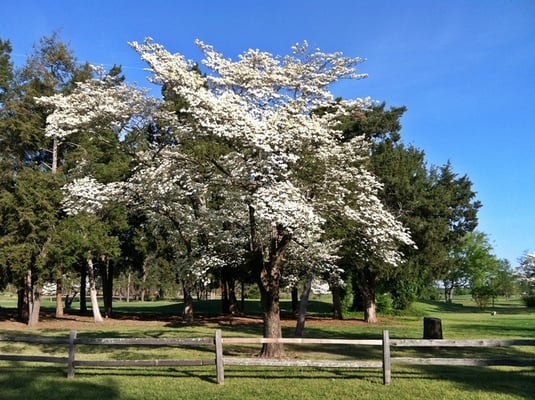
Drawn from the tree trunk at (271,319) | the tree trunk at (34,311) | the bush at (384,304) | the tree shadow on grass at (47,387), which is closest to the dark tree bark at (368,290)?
the bush at (384,304)

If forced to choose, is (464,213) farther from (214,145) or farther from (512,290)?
(214,145)

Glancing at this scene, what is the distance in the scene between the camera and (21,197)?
2686 centimetres

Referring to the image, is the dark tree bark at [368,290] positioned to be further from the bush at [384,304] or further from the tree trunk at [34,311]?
the tree trunk at [34,311]

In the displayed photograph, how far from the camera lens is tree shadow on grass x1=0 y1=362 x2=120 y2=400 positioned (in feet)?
30.4

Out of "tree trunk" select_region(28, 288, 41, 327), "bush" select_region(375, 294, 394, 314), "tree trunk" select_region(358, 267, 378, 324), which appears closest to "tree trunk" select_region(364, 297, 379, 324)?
"tree trunk" select_region(358, 267, 378, 324)

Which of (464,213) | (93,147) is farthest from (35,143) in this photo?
(464,213)

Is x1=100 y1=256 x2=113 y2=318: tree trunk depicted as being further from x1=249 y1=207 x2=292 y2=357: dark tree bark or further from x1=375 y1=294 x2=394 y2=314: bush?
x1=249 y1=207 x2=292 y2=357: dark tree bark

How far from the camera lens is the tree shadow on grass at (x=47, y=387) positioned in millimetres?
9273

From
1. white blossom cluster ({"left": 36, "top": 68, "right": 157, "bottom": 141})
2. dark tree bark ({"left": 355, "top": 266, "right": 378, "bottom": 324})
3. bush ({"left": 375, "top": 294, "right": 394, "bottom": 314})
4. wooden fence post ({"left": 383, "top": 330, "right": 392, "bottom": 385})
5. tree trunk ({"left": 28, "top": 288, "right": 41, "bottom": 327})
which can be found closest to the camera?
wooden fence post ({"left": 383, "top": 330, "right": 392, "bottom": 385})

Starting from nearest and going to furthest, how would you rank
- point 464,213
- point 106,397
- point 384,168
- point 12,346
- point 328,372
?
point 106,397 < point 328,372 < point 12,346 < point 384,168 < point 464,213

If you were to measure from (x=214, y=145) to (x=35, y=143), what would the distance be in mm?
22048

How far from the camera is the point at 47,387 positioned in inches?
393

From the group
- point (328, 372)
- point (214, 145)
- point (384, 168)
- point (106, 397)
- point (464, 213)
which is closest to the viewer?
point (106, 397)

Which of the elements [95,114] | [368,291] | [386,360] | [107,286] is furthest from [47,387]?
[107,286]
